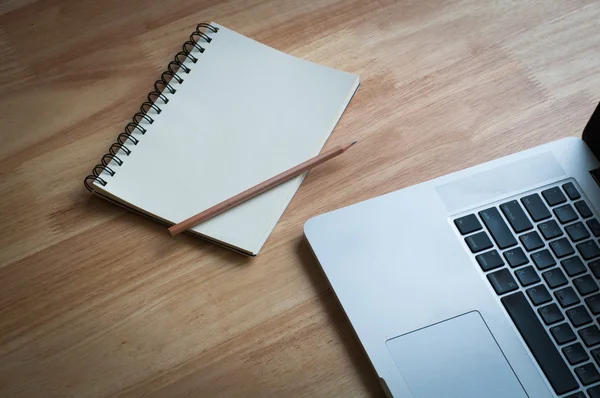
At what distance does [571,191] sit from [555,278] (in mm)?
114

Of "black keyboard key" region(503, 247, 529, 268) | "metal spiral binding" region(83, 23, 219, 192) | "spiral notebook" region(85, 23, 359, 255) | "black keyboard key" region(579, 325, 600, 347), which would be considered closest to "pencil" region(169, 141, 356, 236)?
"spiral notebook" region(85, 23, 359, 255)

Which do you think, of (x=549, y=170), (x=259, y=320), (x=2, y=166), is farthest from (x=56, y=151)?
(x=549, y=170)

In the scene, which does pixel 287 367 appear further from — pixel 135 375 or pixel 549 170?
pixel 549 170

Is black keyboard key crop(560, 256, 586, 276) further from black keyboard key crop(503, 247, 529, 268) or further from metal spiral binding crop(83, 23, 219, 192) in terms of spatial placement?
metal spiral binding crop(83, 23, 219, 192)

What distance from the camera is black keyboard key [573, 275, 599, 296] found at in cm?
69

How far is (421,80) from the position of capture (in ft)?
2.85

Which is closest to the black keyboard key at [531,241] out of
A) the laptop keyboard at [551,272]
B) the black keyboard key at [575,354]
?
the laptop keyboard at [551,272]

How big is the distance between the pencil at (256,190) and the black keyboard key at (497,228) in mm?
177

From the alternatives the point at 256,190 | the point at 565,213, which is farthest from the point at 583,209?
the point at 256,190

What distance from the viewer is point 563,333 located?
0.67m

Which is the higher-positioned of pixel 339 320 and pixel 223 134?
pixel 223 134

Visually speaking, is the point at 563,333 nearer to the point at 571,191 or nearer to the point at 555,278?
the point at 555,278

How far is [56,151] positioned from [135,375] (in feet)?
0.97

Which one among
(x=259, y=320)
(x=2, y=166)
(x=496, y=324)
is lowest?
(x=496, y=324)
